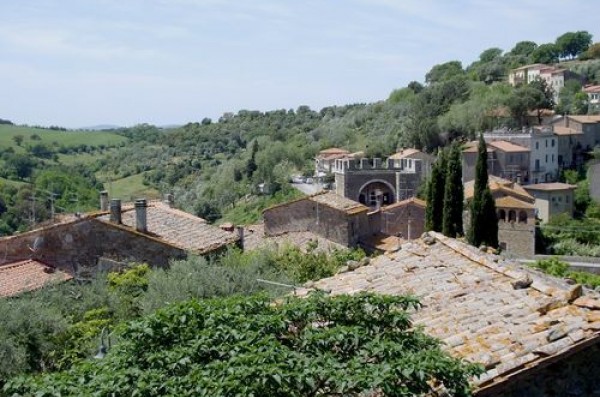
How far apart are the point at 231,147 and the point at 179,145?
12.7 m

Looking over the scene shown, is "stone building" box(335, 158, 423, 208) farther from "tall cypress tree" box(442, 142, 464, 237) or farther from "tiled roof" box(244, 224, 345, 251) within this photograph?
"tiled roof" box(244, 224, 345, 251)

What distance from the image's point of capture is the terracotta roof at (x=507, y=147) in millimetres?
60000

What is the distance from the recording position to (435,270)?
9664mm

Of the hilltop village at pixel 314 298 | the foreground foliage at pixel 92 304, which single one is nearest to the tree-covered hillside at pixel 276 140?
the hilltop village at pixel 314 298

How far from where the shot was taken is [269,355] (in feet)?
18.7

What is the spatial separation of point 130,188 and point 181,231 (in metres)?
69.2

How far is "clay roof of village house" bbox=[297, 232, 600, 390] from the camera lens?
253 inches

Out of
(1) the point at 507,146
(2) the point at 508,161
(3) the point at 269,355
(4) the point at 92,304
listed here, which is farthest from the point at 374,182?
(3) the point at 269,355

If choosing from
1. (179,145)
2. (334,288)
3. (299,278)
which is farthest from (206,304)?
(179,145)

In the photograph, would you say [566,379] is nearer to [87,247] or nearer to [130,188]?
[87,247]

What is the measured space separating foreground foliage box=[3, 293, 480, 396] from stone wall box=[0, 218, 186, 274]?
13067 mm

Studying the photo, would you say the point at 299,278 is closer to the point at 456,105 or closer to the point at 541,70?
the point at 456,105

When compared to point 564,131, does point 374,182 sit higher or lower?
lower

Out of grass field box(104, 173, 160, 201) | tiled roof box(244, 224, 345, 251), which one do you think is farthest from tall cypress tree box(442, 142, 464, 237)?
grass field box(104, 173, 160, 201)
